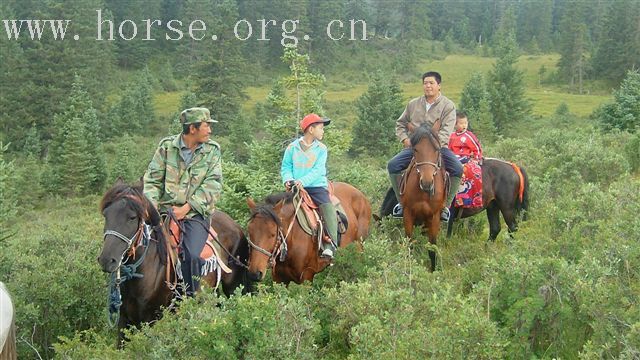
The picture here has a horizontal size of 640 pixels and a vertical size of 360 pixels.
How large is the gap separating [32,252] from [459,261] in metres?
7.00

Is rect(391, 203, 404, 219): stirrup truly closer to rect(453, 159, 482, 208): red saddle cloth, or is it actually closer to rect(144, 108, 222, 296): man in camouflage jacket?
rect(453, 159, 482, 208): red saddle cloth

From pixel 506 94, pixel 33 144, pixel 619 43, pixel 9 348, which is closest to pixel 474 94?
pixel 506 94

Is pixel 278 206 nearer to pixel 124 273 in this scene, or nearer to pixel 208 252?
pixel 208 252

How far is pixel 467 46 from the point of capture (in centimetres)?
9494

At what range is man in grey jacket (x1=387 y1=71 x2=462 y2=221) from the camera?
8.93m

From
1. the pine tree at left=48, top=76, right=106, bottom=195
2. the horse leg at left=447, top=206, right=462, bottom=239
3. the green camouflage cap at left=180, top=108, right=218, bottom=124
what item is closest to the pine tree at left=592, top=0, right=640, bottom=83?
the pine tree at left=48, top=76, right=106, bottom=195

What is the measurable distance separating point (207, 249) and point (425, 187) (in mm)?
3391

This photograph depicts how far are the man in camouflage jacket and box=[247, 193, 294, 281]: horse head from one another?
592mm

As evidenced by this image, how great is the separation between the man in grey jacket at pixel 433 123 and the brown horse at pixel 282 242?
3.70 ft

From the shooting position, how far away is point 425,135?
8.41 m

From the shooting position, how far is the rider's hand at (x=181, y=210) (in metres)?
→ 6.28

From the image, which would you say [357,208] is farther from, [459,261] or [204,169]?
[204,169]

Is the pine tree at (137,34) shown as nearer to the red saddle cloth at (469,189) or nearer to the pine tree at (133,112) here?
the pine tree at (133,112)

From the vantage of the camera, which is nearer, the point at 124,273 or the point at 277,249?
the point at 124,273
